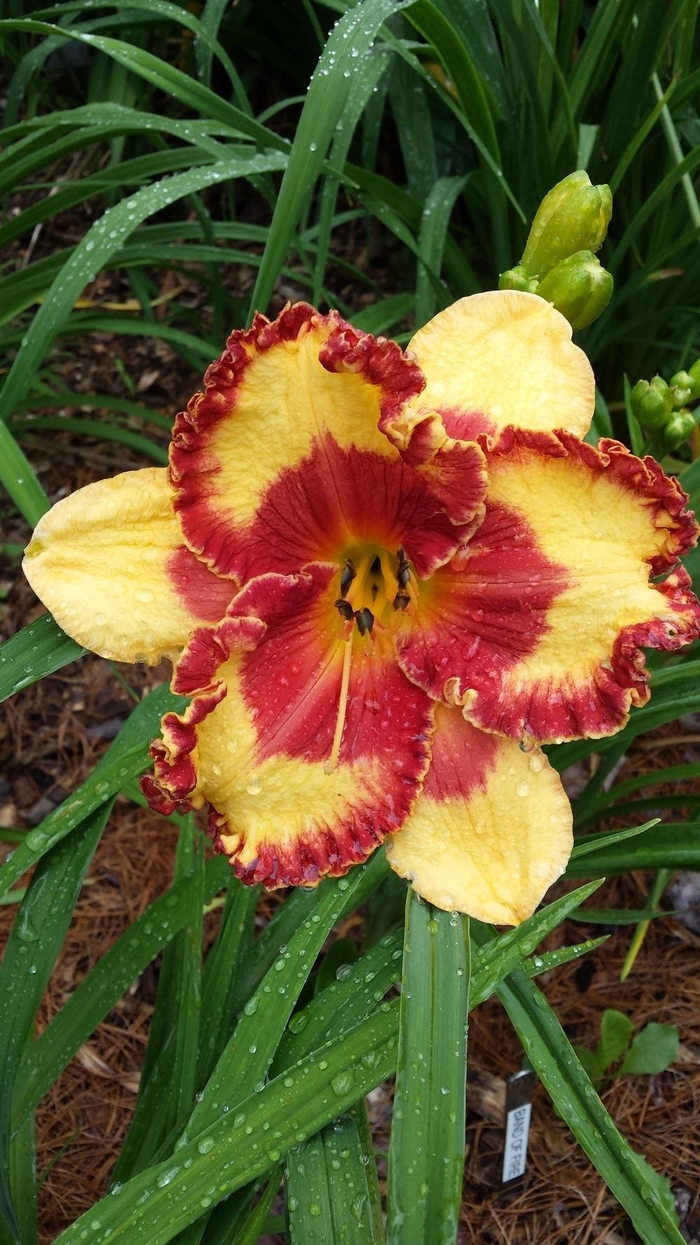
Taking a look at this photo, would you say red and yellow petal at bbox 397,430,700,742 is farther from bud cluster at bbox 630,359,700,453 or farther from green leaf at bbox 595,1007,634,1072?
green leaf at bbox 595,1007,634,1072

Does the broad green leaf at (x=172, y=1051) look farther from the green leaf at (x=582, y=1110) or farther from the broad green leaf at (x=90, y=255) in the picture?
the broad green leaf at (x=90, y=255)

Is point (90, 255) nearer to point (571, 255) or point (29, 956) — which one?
point (571, 255)

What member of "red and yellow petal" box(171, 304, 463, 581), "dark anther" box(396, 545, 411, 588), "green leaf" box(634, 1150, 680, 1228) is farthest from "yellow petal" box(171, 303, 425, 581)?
"green leaf" box(634, 1150, 680, 1228)

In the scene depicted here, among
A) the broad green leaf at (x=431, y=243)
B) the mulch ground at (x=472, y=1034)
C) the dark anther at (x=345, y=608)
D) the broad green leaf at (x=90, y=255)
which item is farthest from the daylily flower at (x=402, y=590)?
the mulch ground at (x=472, y=1034)

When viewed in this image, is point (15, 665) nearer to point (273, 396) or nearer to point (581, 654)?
Answer: point (273, 396)

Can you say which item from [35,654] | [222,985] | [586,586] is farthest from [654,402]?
[222,985]

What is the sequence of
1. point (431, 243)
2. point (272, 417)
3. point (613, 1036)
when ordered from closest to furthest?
1. point (272, 417)
2. point (613, 1036)
3. point (431, 243)

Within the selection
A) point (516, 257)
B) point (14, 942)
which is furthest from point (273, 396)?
point (516, 257)
